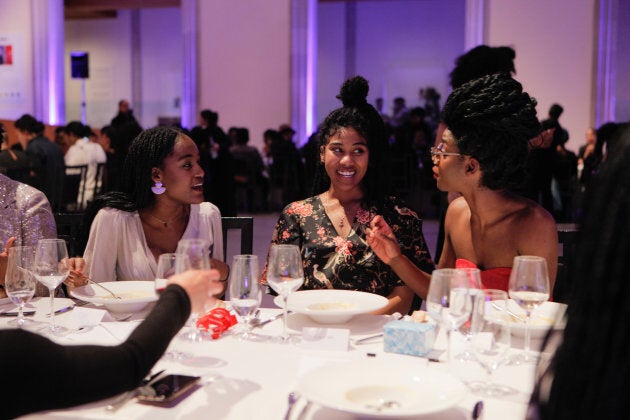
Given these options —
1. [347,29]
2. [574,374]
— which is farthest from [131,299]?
[347,29]

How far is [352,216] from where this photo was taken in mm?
2555

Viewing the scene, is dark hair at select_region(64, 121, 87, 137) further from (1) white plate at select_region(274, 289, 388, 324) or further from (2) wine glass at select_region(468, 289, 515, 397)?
(2) wine glass at select_region(468, 289, 515, 397)

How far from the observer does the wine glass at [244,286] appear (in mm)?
1530

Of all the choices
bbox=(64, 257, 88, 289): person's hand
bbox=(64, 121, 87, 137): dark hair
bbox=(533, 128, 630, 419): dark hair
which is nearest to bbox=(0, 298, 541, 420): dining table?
bbox=(64, 257, 88, 289): person's hand

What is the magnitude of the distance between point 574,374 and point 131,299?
4.29 ft

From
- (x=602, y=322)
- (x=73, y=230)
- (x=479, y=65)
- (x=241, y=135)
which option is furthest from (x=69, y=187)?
(x=602, y=322)

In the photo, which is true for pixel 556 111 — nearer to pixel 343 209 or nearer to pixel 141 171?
pixel 343 209

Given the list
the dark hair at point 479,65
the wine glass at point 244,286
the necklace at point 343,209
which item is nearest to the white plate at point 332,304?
the wine glass at point 244,286

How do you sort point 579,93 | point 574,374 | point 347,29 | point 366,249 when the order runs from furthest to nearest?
point 347,29 → point 579,93 → point 366,249 → point 574,374

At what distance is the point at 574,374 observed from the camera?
0.88m

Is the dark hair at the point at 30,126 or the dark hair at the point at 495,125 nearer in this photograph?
the dark hair at the point at 495,125

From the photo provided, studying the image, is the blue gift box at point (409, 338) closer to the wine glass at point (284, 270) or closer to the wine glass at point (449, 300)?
the wine glass at point (449, 300)

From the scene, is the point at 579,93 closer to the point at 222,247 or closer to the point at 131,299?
the point at 222,247

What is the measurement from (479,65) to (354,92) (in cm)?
100
